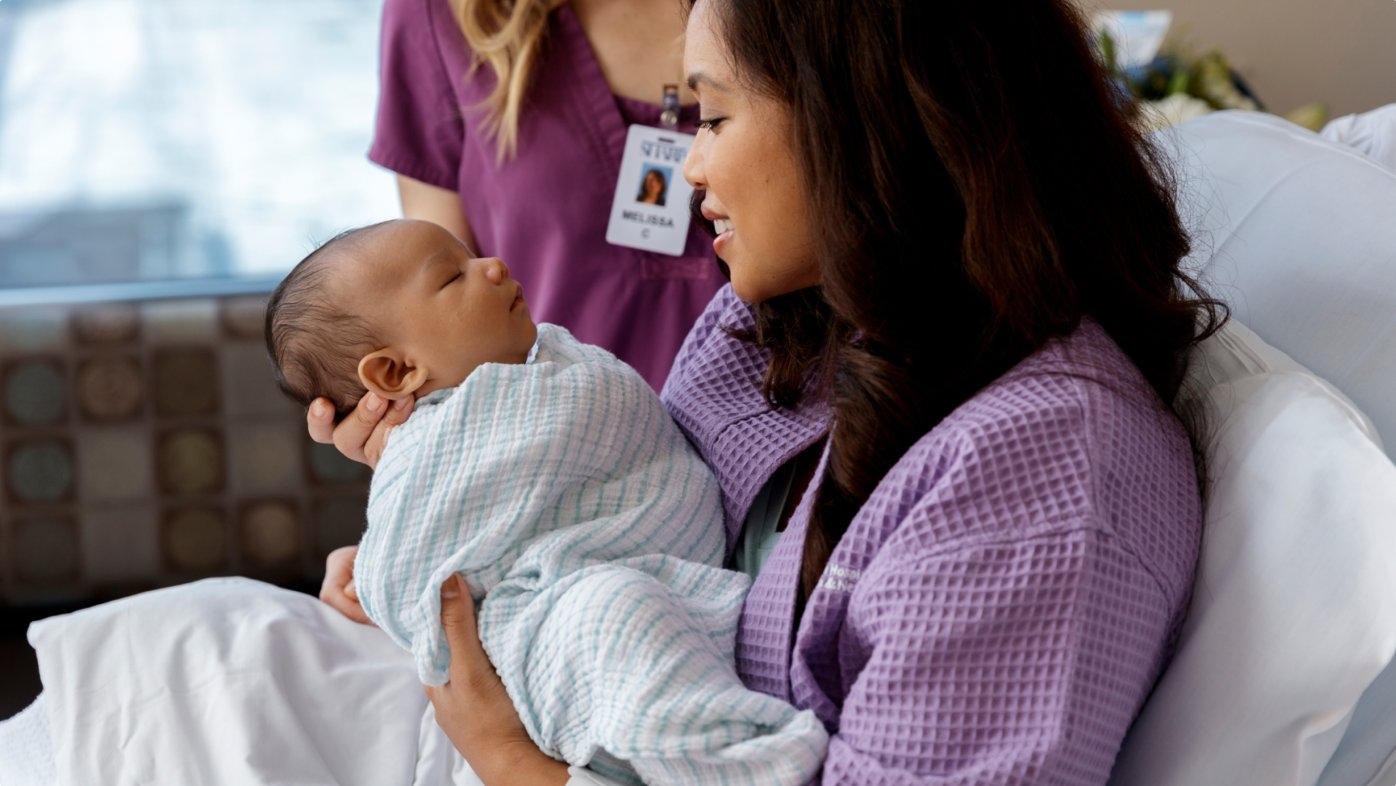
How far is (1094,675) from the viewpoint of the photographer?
95 centimetres

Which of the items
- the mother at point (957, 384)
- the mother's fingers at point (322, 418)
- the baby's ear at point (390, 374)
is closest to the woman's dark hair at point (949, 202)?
the mother at point (957, 384)

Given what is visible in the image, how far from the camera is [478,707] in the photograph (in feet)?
3.86

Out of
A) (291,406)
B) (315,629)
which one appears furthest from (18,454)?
Answer: (315,629)

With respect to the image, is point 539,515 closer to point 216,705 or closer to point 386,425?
point 386,425

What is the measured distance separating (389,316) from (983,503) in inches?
24.8

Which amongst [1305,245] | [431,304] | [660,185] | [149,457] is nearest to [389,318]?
[431,304]

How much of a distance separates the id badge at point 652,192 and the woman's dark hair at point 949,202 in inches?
32.7

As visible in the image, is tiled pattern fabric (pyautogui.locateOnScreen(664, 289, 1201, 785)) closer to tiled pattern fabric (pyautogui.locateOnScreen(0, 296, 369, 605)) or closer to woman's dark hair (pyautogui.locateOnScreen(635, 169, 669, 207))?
woman's dark hair (pyautogui.locateOnScreen(635, 169, 669, 207))

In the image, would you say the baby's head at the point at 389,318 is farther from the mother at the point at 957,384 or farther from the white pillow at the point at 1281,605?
the white pillow at the point at 1281,605

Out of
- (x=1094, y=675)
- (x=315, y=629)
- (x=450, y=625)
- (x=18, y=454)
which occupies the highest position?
(x=1094, y=675)

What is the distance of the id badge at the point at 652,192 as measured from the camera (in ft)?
6.53

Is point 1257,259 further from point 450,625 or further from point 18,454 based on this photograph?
point 18,454

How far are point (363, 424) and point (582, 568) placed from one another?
0.32 m

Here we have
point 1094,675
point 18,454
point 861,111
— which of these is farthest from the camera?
point 18,454
